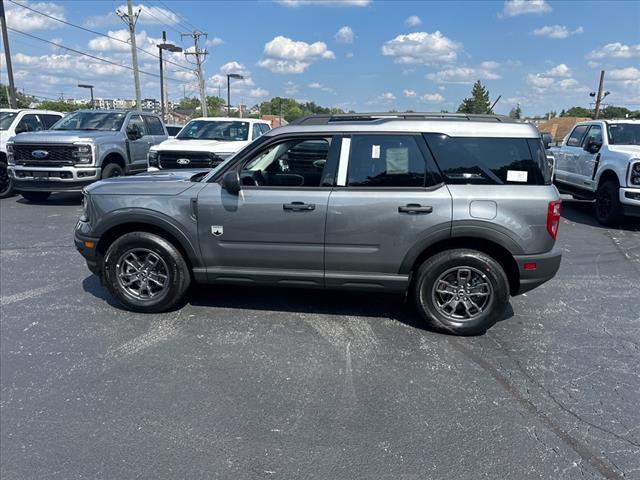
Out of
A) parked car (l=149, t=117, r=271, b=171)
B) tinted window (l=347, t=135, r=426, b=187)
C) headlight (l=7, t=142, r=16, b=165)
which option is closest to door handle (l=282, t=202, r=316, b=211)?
tinted window (l=347, t=135, r=426, b=187)

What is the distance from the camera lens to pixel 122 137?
10.8 m

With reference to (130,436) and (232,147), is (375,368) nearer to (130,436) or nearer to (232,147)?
(130,436)

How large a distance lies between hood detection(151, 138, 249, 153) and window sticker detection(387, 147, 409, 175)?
6.34 meters

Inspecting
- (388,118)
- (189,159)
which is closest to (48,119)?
(189,159)

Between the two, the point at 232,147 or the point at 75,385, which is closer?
the point at 75,385

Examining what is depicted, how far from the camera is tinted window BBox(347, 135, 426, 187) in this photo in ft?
13.0

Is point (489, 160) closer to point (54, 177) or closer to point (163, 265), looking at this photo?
point (163, 265)

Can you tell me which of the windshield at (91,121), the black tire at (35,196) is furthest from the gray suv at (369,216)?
the black tire at (35,196)

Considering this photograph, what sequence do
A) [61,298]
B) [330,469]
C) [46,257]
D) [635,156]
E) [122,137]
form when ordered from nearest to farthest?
[330,469]
[61,298]
[46,257]
[635,156]
[122,137]

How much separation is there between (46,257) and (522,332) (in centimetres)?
627

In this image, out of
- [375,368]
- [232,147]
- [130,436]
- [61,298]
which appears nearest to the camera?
[130,436]

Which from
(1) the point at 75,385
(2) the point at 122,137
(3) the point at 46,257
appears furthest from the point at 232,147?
(1) the point at 75,385

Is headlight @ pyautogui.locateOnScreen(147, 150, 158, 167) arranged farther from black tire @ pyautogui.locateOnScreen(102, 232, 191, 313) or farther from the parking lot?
black tire @ pyautogui.locateOnScreen(102, 232, 191, 313)

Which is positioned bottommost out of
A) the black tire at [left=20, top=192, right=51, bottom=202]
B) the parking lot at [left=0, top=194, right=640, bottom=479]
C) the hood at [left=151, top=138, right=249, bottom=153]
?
the parking lot at [left=0, top=194, right=640, bottom=479]
